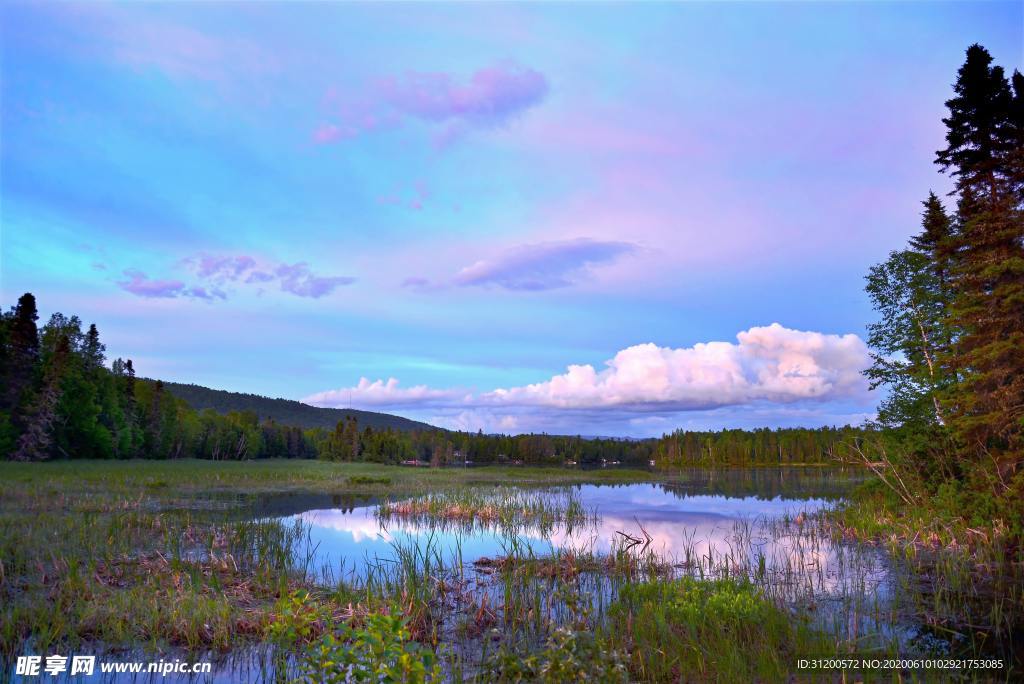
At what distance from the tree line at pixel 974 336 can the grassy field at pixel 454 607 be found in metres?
5.03

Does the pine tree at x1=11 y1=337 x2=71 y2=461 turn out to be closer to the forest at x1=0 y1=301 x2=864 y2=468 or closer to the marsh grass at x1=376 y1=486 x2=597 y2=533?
the forest at x1=0 y1=301 x2=864 y2=468

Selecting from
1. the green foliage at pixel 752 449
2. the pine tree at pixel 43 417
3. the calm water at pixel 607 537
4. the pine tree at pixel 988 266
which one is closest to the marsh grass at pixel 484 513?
the calm water at pixel 607 537

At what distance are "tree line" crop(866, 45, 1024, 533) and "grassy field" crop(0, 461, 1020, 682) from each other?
503cm

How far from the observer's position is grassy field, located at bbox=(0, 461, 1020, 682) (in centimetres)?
839

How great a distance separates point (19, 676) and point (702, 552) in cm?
1858

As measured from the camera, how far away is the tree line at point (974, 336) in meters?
20.2

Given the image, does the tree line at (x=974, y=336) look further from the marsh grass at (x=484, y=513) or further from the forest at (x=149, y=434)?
the marsh grass at (x=484, y=513)

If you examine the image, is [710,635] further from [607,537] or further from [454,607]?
[607,537]

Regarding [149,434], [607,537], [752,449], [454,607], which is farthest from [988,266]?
[752,449]

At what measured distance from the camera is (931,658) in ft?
31.3

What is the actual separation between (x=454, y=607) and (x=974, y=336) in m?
21.2

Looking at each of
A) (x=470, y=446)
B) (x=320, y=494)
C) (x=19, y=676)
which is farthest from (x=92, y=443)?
(x=470, y=446)

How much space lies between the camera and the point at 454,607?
1290 cm

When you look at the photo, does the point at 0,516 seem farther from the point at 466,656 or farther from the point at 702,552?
the point at 702,552
